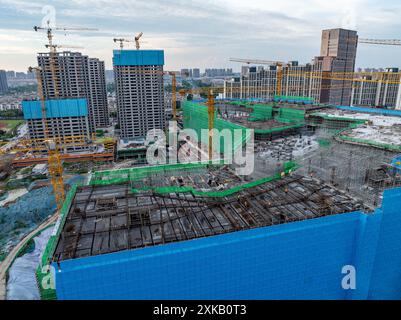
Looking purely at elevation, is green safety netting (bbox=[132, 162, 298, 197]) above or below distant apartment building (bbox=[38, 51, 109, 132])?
below

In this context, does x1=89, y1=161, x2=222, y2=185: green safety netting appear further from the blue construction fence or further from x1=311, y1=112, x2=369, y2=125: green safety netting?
x1=311, y1=112, x2=369, y2=125: green safety netting

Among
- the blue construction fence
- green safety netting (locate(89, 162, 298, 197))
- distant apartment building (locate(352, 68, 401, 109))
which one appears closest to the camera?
the blue construction fence

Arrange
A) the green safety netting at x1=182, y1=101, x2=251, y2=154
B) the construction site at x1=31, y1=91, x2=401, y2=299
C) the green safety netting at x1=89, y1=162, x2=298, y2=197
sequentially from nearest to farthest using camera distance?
the construction site at x1=31, y1=91, x2=401, y2=299
the green safety netting at x1=89, y1=162, x2=298, y2=197
the green safety netting at x1=182, y1=101, x2=251, y2=154

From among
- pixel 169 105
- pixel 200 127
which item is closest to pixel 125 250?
pixel 200 127

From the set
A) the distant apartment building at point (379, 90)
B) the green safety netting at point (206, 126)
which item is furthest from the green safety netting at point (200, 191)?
the distant apartment building at point (379, 90)

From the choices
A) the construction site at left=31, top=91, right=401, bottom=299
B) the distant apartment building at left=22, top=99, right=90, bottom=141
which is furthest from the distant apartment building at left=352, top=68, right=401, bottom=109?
the distant apartment building at left=22, top=99, right=90, bottom=141

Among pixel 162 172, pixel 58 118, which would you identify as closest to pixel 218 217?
pixel 162 172

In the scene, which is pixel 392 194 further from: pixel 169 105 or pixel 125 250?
pixel 169 105
